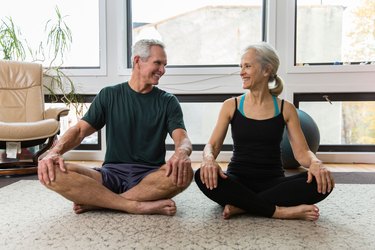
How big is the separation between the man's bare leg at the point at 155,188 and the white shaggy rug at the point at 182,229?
0.34ft

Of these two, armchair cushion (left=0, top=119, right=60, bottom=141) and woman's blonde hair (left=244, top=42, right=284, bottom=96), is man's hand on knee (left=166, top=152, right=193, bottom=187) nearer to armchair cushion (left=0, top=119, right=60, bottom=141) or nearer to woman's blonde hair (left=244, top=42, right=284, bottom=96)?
woman's blonde hair (left=244, top=42, right=284, bottom=96)

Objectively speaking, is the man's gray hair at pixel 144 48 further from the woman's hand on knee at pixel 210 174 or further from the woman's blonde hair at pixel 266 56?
the woman's hand on knee at pixel 210 174

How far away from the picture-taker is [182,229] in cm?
168

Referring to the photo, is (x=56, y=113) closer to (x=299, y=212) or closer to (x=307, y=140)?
(x=307, y=140)

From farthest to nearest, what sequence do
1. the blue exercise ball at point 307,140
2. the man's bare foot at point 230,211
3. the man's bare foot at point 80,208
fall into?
the blue exercise ball at point 307,140 → the man's bare foot at point 80,208 → the man's bare foot at point 230,211

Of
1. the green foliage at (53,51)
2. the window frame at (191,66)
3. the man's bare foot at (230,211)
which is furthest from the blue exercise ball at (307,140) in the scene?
the green foliage at (53,51)

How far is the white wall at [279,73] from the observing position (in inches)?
144

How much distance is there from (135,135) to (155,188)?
35 cm

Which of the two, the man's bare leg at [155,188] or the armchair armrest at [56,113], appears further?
the armchair armrest at [56,113]

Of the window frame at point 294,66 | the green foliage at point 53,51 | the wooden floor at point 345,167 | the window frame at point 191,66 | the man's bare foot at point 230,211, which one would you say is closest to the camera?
the man's bare foot at point 230,211

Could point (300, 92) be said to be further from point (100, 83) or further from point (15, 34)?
point (15, 34)

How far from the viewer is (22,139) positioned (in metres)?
3.04

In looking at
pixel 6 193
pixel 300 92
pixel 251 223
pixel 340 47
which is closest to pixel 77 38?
pixel 6 193

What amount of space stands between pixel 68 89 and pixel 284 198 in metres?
2.84
